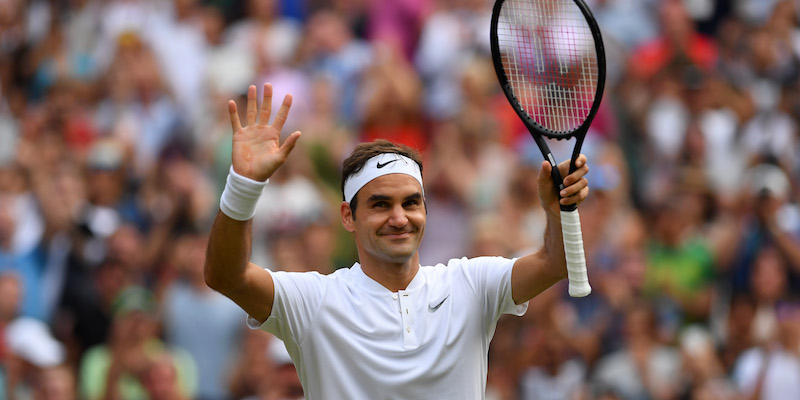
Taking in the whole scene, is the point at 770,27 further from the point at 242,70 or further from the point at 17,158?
the point at 17,158

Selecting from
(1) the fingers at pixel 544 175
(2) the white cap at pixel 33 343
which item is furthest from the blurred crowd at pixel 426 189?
(1) the fingers at pixel 544 175

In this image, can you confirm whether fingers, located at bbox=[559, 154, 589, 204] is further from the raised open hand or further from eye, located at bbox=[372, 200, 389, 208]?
the raised open hand

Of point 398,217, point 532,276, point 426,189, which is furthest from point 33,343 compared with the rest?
point 532,276

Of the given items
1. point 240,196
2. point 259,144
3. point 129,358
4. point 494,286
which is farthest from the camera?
point 129,358

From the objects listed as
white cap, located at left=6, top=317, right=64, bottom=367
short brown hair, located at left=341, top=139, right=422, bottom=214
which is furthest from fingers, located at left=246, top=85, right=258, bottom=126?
white cap, located at left=6, top=317, right=64, bottom=367

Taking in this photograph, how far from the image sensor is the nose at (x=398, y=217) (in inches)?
186

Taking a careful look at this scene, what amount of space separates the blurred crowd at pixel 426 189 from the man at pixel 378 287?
10.6 ft

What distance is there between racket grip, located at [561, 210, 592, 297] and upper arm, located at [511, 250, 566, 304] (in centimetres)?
12

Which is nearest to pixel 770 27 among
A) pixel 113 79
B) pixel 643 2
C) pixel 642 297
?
pixel 643 2

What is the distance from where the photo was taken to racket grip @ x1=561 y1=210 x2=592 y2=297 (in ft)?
14.9

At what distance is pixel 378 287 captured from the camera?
4871 mm

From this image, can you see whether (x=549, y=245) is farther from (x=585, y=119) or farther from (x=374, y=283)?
(x=374, y=283)

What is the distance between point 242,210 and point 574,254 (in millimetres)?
1253

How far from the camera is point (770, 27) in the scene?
36.8 feet
